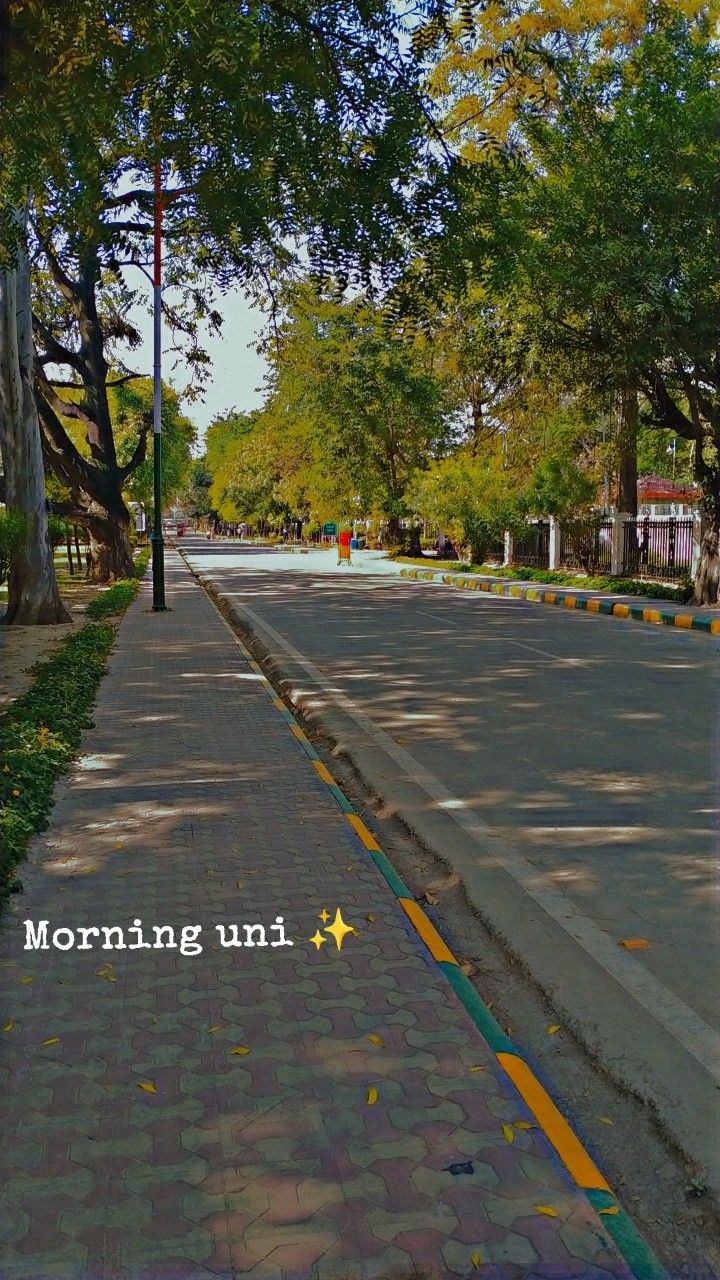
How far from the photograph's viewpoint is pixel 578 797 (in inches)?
262

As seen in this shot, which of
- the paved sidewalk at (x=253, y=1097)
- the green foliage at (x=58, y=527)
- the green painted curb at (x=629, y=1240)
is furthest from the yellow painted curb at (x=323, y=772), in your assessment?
the green foliage at (x=58, y=527)

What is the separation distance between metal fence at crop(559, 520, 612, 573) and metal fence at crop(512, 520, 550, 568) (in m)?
2.65

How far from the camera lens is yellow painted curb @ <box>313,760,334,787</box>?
7.01 meters

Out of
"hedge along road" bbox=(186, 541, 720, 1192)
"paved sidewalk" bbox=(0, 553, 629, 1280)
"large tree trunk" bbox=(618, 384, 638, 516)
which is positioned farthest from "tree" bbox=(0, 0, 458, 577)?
"large tree trunk" bbox=(618, 384, 638, 516)

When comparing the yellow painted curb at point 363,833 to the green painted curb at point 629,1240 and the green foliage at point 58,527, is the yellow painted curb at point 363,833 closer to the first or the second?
the green painted curb at point 629,1240

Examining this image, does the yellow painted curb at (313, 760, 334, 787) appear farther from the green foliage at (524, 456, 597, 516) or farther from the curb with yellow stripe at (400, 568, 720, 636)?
the green foliage at (524, 456, 597, 516)

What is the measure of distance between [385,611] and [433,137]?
11764 mm

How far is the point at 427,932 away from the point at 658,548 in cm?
2344

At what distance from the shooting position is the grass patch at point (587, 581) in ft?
72.7

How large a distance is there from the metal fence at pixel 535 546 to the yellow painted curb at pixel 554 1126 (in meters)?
29.7

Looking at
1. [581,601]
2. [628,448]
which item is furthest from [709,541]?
[628,448]

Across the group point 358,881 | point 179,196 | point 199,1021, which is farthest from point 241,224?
point 199,1021

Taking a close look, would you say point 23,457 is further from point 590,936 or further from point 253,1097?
point 253,1097

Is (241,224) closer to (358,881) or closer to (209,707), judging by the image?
(209,707)
